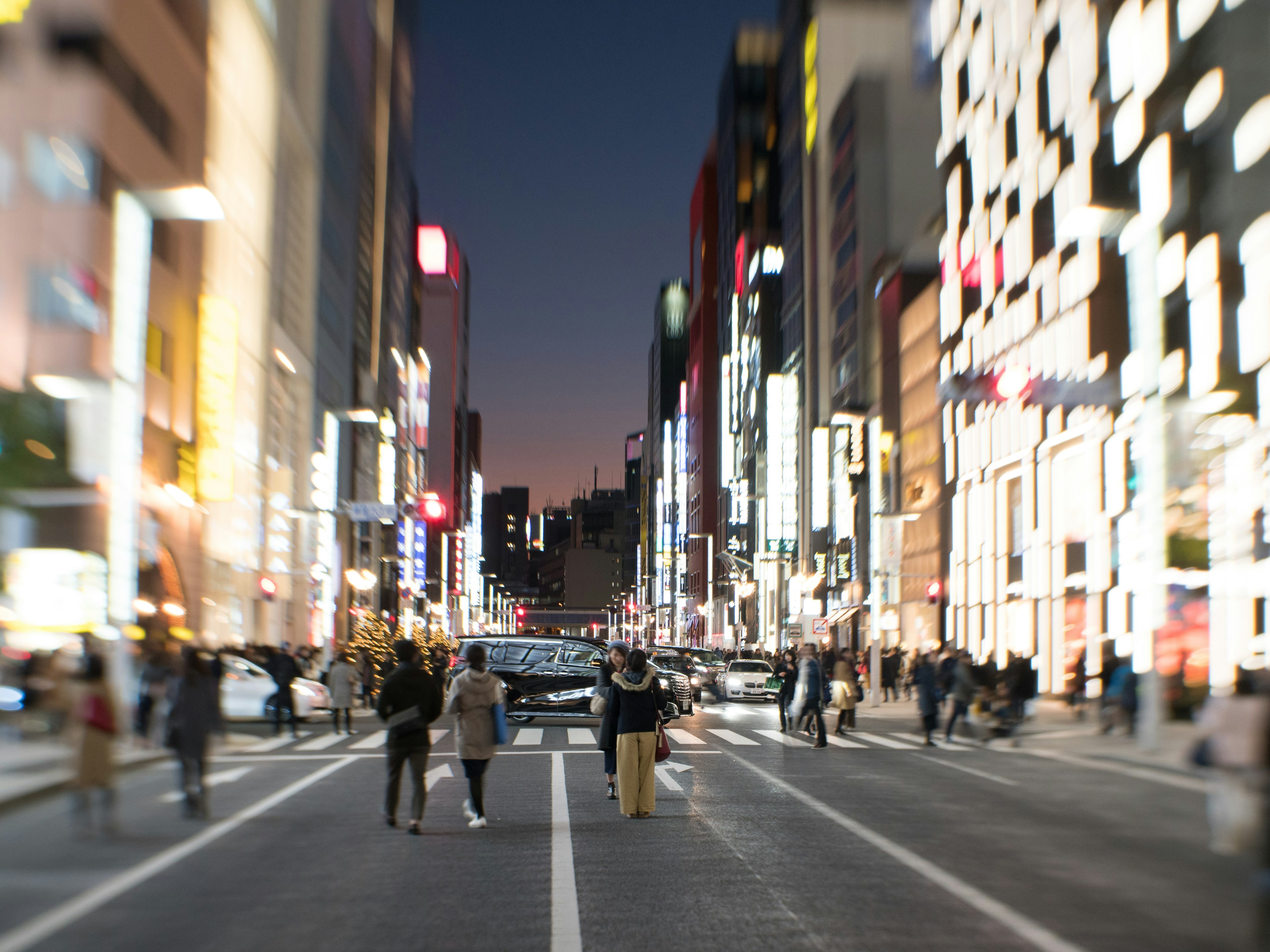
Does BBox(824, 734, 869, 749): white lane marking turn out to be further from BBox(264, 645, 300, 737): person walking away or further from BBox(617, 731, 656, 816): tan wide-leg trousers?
BBox(264, 645, 300, 737): person walking away

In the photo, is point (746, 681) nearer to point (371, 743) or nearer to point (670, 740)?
point (670, 740)

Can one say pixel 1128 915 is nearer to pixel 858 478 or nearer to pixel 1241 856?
pixel 1241 856

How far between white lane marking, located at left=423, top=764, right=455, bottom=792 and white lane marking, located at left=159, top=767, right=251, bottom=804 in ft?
7.70

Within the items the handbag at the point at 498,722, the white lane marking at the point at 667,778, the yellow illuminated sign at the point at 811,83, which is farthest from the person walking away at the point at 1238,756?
the yellow illuminated sign at the point at 811,83

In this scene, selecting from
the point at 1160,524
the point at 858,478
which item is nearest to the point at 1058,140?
the point at 1160,524

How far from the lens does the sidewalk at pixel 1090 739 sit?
18.4 m

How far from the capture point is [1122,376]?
33500 millimetres

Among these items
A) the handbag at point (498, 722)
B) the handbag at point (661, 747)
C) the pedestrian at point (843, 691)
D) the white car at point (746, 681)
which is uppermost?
the handbag at point (498, 722)

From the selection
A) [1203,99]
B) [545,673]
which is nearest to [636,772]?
[545,673]

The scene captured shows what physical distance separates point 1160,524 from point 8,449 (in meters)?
21.6

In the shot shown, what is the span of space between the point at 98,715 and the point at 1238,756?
30.1ft

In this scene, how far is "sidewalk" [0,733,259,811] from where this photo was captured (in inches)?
526

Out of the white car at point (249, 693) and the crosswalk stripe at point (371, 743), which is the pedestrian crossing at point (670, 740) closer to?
the crosswalk stripe at point (371, 743)

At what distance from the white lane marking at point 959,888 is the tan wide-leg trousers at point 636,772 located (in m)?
1.71
